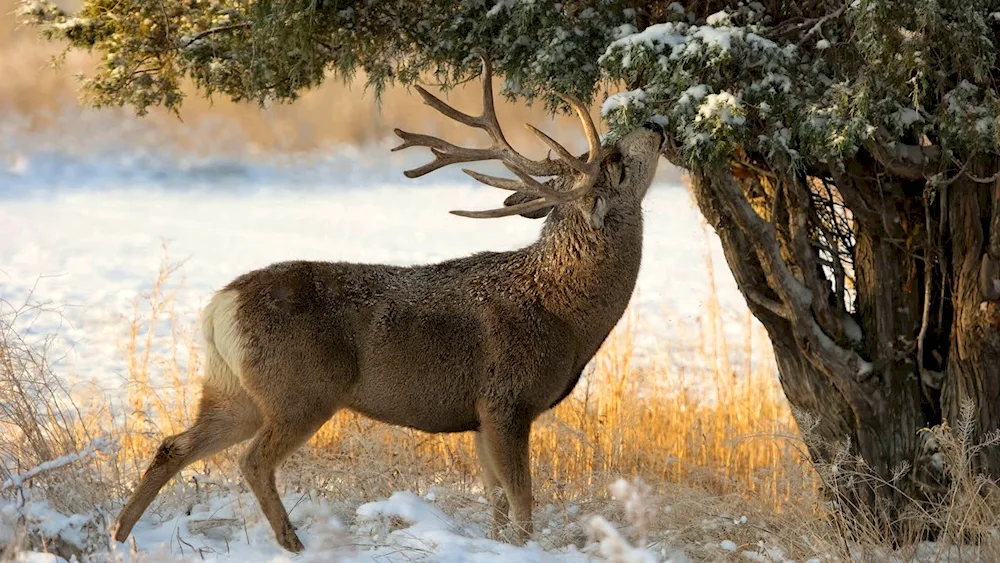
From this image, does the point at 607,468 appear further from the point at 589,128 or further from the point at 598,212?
the point at 589,128

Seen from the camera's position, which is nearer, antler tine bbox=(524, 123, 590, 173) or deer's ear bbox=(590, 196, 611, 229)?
antler tine bbox=(524, 123, 590, 173)

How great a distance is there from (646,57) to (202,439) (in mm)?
2945

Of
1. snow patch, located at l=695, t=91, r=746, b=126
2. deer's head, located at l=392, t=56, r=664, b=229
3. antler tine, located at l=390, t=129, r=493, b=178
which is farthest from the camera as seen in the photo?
antler tine, located at l=390, t=129, r=493, b=178

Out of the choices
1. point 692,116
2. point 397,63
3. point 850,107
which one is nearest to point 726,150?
point 692,116

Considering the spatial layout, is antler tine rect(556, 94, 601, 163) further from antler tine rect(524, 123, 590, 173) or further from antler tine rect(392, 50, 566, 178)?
antler tine rect(392, 50, 566, 178)

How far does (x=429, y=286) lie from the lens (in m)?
6.00

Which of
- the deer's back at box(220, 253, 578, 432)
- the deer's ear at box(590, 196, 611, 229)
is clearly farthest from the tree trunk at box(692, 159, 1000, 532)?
the deer's back at box(220, 253, 578, 432)

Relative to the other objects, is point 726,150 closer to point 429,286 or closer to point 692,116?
point 692,116

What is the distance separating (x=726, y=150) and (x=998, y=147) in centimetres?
129

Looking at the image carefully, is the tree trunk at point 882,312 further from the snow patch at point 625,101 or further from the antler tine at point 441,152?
the antler tine at point 441,152

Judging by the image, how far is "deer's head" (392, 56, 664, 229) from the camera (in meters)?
6.00

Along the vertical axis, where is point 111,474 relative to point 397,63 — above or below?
below

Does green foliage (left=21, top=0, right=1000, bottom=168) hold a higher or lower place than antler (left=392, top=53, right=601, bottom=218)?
higher

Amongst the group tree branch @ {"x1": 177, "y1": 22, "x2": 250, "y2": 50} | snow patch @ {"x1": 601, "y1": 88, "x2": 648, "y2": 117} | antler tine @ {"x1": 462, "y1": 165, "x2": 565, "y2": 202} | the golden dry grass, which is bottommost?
the golden dry grass
